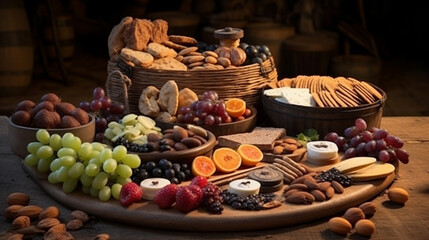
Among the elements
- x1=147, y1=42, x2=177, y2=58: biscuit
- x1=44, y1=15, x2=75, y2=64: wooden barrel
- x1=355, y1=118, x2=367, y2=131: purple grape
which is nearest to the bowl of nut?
x1=147, y1=42, x2=177, y2=58: biscuit

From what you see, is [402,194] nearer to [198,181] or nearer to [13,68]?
[198,181]

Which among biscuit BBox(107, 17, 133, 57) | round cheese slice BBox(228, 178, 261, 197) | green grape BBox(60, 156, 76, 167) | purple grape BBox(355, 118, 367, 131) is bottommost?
round cheese slice BBox(228, 178, 261, 197)

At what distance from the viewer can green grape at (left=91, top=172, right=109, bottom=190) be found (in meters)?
2.21

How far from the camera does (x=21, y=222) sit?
2.08 meters

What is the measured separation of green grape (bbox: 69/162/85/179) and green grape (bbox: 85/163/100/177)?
0.11ft

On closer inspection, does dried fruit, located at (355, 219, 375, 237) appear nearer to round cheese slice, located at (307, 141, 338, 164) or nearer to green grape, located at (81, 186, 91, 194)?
round cheese slice, located at (307, 141, 338, 164)

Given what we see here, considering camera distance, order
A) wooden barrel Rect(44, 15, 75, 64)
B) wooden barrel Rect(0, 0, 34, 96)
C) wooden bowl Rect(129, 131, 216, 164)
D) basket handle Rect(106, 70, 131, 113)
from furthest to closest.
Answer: wooden barrel Rect(44, 15, 75, 64), wooden barrel Rect(0, 0, 34, 96), basket handle Rect(106, 70, 131, 113), wooden bowl Rect(129, 131, 216, 164)

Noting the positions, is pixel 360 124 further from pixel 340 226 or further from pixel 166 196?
pixel 166 196

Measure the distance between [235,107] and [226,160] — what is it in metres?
0.48

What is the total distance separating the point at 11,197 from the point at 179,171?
63 cm

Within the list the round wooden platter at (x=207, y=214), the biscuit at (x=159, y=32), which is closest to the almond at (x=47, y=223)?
the round wooden platter at (x=207, y=214)

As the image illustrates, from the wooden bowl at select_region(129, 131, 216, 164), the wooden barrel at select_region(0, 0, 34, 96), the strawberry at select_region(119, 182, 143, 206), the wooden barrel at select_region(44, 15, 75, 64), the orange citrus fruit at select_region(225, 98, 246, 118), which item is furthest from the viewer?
the wooden barrel at select_region(44, 15, 75, 64)

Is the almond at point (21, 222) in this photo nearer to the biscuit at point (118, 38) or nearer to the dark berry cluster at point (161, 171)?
the dark berry cluster at point (161, 171)

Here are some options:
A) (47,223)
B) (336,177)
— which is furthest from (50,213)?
(336,177)
